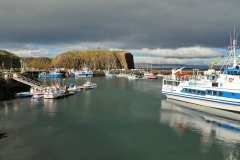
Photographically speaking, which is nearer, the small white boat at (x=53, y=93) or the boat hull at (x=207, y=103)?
the boat hull at (x=207, y=103)

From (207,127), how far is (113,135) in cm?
1470

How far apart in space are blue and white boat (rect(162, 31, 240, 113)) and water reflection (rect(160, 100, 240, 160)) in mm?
3830

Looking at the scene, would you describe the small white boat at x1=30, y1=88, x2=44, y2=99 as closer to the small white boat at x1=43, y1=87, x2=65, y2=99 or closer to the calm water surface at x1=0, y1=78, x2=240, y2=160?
the small white boat at x1=43, y1=87, x2=65, y2=99

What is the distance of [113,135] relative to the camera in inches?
1511

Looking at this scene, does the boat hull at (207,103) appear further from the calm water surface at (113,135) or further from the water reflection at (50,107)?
the water reflection at (50,107)

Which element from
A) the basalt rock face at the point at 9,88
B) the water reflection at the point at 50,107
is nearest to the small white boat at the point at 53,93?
the water reflection at the point at 50,107

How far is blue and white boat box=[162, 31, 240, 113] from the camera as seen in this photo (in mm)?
52156

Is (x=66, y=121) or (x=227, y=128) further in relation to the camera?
(x=66, y=121)

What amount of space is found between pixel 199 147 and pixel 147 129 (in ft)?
33.0

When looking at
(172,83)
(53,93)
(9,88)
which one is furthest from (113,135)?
(9,88)

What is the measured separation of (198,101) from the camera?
2427 inches

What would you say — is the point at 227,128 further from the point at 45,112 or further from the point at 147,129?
the point at 45,112

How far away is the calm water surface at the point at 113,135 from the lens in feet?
101

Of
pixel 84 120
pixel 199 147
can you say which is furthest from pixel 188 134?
pixel 84 120
